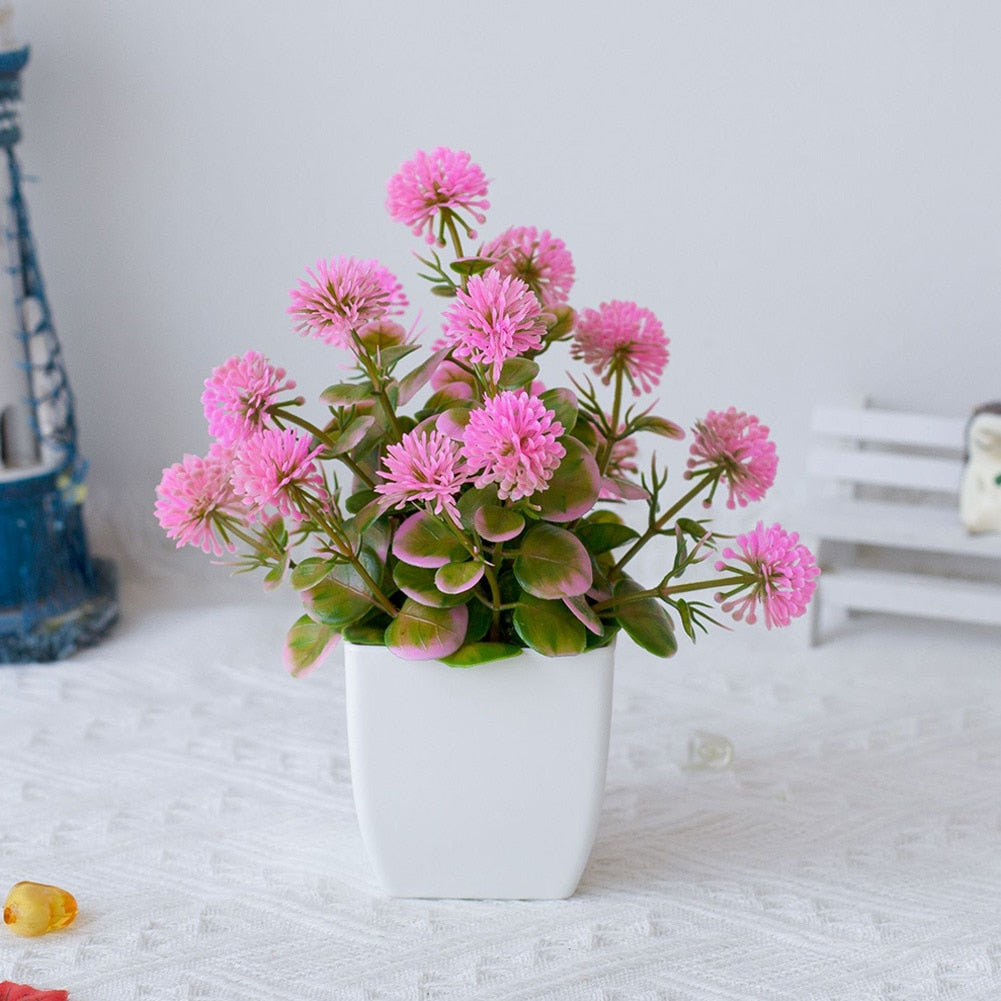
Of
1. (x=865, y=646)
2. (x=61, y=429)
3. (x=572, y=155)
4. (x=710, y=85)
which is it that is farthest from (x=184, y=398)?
(x=865, y=646)

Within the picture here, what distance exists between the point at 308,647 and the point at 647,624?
0.74ft

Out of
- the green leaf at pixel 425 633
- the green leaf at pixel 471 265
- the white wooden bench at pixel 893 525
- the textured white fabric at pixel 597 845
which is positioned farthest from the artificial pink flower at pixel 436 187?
the white wooden bench at pixel 893 525

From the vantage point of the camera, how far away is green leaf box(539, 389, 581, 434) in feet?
2.89

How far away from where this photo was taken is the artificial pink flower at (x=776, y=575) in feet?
2.91

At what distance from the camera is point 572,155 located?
1599 millimetres

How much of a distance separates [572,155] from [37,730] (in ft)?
2.79

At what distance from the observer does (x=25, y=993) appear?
863 mm

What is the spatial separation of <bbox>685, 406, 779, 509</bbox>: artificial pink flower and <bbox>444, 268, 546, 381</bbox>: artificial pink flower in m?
0.19

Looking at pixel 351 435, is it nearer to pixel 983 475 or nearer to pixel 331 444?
pixel 331 444

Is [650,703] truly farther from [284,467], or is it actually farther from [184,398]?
[184,398]

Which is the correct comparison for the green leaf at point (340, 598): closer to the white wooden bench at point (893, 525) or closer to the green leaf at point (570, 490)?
the green leaf at point (570, 490)

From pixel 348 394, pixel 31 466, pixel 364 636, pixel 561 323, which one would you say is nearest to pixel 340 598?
pixel 364 636

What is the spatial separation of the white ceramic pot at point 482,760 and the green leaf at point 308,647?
0.02 metres

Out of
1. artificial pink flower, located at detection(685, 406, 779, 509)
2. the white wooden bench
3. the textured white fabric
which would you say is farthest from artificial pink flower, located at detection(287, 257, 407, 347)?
the white wooden bench
